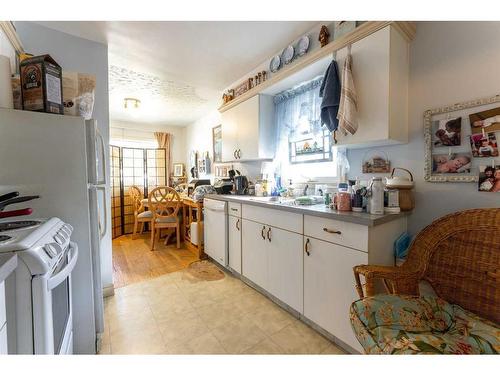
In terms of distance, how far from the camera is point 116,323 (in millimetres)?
1706

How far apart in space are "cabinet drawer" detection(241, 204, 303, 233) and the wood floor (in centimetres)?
129

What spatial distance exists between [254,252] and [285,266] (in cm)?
41

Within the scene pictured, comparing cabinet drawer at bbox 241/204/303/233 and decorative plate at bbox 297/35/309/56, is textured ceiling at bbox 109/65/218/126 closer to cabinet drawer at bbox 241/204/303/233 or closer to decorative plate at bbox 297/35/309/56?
decorative plate at bbox 297/35/309/56

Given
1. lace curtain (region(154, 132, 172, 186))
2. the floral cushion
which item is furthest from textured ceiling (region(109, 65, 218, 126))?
the floral cushion

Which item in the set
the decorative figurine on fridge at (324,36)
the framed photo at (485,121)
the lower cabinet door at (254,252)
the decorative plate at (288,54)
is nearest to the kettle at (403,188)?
the framed photo at (485,121)

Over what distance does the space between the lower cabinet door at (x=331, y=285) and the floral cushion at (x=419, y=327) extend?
28 centimetres

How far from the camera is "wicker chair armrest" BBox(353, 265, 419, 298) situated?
109 centimetres

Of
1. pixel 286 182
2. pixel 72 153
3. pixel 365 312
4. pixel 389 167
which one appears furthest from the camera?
pixel 286 182

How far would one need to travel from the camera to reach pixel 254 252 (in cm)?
Result: 208

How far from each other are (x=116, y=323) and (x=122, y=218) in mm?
3182

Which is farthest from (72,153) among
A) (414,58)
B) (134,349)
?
(414,58)

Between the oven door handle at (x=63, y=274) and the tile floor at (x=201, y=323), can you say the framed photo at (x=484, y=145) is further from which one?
the oven door handle at (x=63, y=274)

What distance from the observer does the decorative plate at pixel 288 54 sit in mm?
2055

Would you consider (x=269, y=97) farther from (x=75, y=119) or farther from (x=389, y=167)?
(x=75, y=119)
